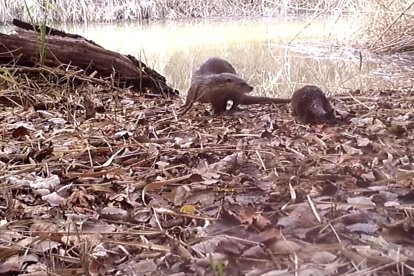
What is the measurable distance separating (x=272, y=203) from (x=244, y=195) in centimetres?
7

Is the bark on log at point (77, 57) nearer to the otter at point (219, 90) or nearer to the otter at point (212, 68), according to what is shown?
the otter at point (212, 68)

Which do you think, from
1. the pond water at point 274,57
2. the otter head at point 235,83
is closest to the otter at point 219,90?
the otter head at point 235,83

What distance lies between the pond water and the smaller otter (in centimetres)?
87

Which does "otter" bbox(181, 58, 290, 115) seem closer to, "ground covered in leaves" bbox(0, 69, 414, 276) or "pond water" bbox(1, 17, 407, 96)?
"ground covered in leaves" bbox(0, 69, 414, 276)

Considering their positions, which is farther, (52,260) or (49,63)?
(49,63)

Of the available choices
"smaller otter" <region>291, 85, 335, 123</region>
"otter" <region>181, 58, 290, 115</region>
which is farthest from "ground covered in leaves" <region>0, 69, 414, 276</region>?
"otter" <region>181, 58, 290, 115</region>

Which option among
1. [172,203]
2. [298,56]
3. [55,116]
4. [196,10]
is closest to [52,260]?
[172,203]

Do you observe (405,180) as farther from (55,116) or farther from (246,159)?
(55,116)

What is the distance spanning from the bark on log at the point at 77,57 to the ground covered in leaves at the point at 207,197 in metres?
0.89

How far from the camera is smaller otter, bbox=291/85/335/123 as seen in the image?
5.95 ft

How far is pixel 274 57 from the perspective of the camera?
13.7 feet

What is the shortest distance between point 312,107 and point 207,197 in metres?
0.84

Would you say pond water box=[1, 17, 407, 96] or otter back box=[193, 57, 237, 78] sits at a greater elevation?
otter back box=[193, 57, 237, 78]

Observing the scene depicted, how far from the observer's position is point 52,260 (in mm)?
851
